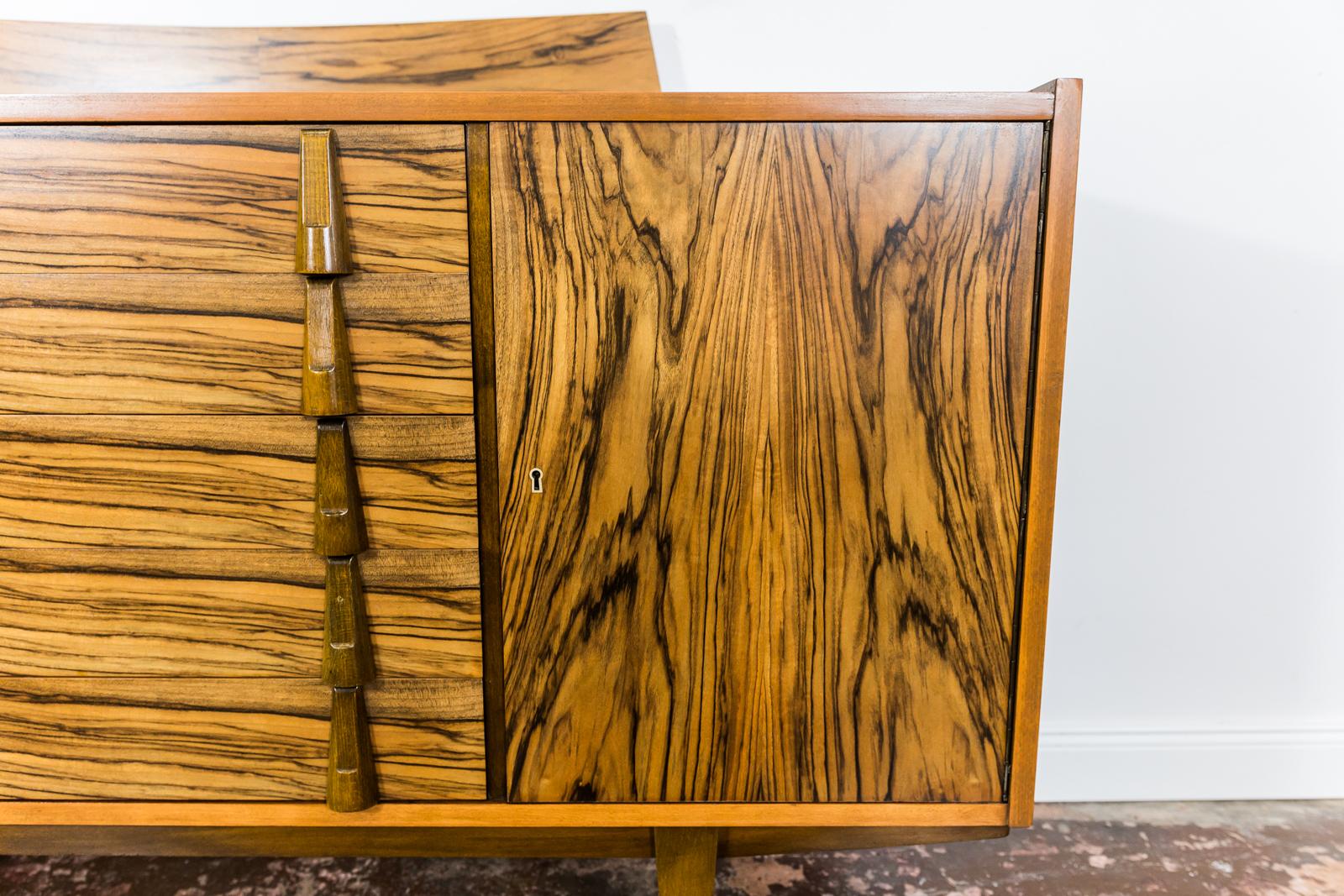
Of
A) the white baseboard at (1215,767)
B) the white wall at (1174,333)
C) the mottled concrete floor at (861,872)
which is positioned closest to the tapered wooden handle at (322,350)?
the white wall at (1174,333)

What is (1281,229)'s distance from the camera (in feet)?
3.79

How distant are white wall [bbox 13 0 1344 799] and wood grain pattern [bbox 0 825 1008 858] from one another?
45 cm

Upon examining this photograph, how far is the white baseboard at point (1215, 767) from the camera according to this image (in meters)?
1.25

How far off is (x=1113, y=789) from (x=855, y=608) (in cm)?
78

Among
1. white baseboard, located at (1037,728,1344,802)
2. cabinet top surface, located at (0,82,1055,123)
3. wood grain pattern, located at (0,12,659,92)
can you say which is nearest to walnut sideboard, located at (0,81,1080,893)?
cabinet top surface, located at (0,82,1055,123)

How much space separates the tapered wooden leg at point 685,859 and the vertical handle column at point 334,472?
12.6 inches

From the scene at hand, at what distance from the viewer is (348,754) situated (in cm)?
80

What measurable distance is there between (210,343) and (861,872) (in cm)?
104

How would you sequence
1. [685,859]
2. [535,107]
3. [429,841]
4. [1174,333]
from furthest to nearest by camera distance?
[1174,333]
[429,841]
[685,859]
[535,107]

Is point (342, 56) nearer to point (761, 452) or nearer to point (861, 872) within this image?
point (761, 452)

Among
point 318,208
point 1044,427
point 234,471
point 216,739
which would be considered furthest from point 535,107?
point 216,739

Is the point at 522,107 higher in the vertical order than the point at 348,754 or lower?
higher

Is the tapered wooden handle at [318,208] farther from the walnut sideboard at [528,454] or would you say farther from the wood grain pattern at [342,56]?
the wood grain pattern at [342,56]

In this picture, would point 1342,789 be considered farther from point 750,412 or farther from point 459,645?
point 459,645
